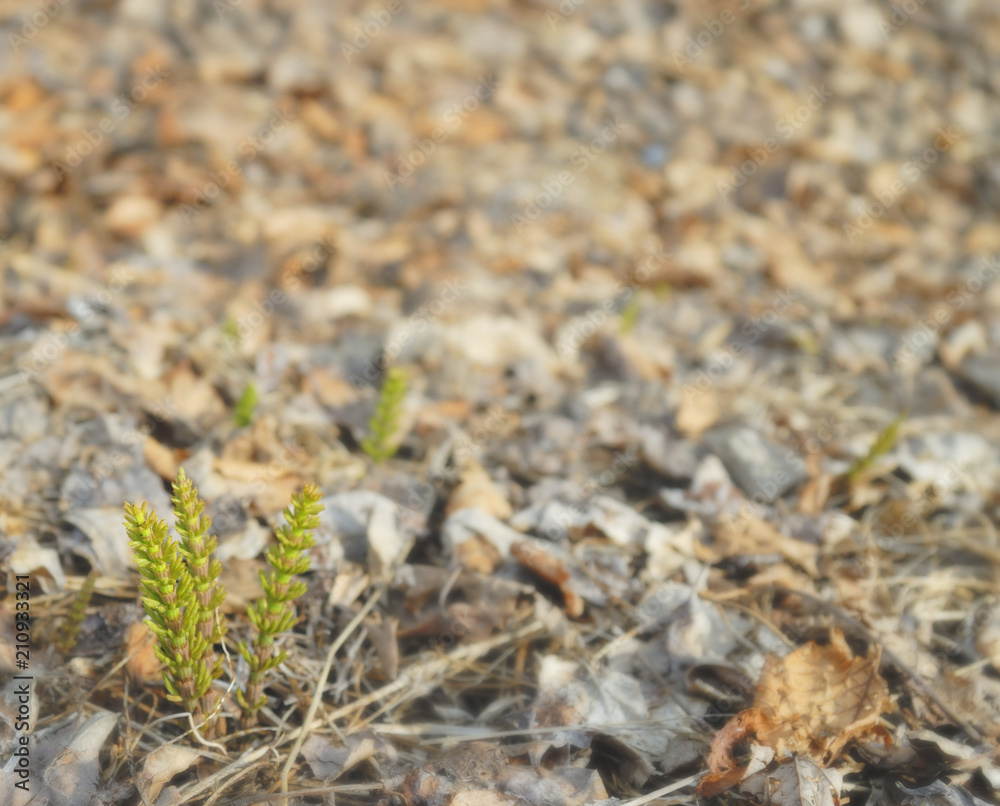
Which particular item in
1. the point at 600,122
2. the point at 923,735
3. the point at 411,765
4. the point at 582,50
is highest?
the point at 582,50

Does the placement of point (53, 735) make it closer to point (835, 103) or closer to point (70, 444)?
point (70, 444)

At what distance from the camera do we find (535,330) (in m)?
2.94

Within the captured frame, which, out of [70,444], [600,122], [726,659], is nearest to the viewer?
[726,659]

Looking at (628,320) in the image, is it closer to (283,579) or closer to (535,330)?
(535,330)

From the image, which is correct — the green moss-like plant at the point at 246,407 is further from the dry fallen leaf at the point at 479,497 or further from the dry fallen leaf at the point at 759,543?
the dry fallen leaf at the point at 759,543

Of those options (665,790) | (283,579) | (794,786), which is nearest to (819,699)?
(794,786)

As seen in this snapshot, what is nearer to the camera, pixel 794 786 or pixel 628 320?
pixel 794 786

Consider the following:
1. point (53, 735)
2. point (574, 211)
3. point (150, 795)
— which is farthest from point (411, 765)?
point (574, 211)

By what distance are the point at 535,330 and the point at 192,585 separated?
195 centimetres

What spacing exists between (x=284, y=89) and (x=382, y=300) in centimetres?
153

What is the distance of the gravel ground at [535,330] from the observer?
5.64 ft

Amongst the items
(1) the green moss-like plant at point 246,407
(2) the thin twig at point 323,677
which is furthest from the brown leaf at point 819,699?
(1) the green moss-like plant at point 246,407

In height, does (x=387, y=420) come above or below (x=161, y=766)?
above

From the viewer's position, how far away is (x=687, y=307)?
10.7 ft
